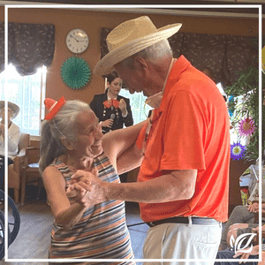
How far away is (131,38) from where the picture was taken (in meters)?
1.08

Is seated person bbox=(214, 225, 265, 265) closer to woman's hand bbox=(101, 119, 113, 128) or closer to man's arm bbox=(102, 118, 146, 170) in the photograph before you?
man's arm bbox=(102, 118, 146, 170)

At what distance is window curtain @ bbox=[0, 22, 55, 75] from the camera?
1.81 meters

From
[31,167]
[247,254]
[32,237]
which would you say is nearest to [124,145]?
[31,167]

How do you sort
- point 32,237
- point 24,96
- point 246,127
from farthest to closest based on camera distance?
point 32,237 < point 246,127 < point 24,96

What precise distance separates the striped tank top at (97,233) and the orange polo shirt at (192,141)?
10cm

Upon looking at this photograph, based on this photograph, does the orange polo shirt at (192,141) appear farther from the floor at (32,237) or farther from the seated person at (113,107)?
the floor at (32,237)

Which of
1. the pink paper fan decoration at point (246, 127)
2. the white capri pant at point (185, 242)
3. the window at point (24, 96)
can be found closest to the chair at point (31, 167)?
the window at point (24, 96)

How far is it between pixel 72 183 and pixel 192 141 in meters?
0.35

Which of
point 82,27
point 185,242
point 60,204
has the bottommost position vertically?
point 185,242

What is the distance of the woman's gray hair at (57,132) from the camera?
44.1 inches

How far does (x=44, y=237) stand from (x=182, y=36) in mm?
1544

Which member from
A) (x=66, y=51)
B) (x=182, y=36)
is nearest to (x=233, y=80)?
(x=182, y=36)

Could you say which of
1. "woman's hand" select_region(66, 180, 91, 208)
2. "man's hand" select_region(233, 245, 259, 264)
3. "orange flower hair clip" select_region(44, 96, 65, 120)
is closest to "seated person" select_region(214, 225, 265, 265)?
"man's hand" select_region(233, 245, 259, 264)

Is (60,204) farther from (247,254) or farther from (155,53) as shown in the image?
(247,254)
